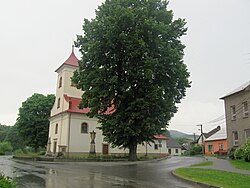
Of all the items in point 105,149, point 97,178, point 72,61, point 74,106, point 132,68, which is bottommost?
point 97,178

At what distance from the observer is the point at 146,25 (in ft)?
77.3

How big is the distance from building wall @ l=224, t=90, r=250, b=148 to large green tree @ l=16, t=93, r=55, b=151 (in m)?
33.9

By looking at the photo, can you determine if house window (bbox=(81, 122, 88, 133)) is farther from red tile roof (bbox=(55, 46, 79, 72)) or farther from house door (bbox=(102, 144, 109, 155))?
red tile roof (bbox=(55, 46, 79, 72))

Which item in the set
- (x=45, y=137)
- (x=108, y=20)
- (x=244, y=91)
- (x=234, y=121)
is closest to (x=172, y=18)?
(x=108, y=20)

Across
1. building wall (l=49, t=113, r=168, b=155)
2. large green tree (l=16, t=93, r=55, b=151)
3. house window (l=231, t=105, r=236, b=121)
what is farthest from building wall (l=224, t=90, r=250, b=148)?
large green tree (l=16, t=93, r=55, b=151)

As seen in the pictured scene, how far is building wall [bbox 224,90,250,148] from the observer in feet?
92.0

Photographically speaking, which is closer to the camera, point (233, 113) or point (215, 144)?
point (233, 113)

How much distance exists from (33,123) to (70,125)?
48.7 feet

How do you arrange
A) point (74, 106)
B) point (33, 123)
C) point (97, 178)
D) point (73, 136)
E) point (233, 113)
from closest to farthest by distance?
point (97, 178)
point (233, 113)
point (73, 136)
point (74, 106)
point (33, 123)

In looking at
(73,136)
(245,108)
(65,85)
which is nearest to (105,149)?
(73,136)

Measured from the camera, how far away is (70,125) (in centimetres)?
3925

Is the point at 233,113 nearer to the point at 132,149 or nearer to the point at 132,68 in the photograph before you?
the point at 132,149

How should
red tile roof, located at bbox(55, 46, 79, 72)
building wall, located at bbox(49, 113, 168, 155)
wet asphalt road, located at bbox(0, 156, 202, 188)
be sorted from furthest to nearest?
red tile roof, located at bbox(55, 46, 79, 72)
building wall, located at bbox(49, 113, 168, 155)
wet asphalt road, located at bbox(0, 156, 202, 188)

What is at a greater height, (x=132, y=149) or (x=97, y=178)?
(x=132, y=149)
